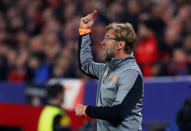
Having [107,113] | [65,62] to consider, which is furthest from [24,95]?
[107,113]

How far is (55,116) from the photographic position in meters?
6.87

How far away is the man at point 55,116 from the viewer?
6840mm

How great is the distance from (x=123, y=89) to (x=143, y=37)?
5.38 m

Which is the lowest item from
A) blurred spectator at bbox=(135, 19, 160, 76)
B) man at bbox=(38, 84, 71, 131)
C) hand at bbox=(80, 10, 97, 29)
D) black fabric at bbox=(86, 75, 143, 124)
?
man at bbox=(38, 84, 71, 131)

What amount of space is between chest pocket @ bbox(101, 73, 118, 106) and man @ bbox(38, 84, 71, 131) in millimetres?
2389

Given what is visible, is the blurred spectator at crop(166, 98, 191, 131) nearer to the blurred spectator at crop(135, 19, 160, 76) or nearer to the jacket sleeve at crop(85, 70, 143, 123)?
the jacket sleeve at crop(85, 70, 143, 123)

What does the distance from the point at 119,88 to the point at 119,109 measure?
210mm

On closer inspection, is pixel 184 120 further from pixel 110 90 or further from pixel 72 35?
pixel 72 35

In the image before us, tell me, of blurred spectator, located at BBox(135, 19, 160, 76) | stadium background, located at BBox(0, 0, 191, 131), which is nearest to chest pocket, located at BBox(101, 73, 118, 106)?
stadium background, located at BBox(0, 0, 191, 131)

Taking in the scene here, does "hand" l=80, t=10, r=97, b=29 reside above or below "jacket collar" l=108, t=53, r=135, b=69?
above

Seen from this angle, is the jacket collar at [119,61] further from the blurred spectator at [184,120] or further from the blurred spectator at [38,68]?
the blurred spectator at [38,68]

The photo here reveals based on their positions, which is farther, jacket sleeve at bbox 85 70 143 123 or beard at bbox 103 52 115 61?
beard at bbox 103 52 115 61

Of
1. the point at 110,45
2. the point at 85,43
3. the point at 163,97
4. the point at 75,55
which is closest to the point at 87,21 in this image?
the point at 85,43

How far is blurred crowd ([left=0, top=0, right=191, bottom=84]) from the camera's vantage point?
9.22 m
